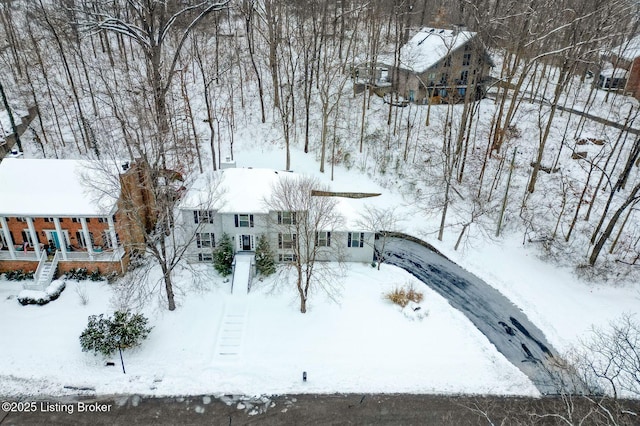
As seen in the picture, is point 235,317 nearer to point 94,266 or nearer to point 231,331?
point 231,331

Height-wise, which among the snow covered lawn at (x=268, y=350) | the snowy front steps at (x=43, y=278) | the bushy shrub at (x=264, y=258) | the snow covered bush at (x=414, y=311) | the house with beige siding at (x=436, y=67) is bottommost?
the snow covered lawn at (x=268, y=350)

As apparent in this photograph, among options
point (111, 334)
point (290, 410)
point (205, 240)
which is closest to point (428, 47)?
point (205, 240)

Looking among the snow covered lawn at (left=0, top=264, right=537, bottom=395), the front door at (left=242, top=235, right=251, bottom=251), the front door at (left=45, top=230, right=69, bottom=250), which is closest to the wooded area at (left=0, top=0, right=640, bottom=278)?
the front door at (left=45, top=230, right=69, bottom=250)

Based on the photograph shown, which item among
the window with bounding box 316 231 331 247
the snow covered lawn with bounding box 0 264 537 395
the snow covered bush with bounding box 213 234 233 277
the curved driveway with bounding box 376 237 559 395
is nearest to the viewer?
the snow covered lawn with bounding box 0 264 537 395

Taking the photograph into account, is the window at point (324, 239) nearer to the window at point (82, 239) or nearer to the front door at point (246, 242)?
the front door at point (246, 242)

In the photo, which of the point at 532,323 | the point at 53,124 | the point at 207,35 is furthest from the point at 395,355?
the point at 207,35

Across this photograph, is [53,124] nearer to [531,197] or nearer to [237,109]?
[237,109]

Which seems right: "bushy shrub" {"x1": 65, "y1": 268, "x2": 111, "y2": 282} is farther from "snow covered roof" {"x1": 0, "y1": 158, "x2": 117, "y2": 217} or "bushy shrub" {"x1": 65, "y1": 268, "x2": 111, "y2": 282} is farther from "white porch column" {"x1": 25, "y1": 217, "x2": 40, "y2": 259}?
"snow covered roof" {"x1": 0, "y1": 158, "x2": 117, "y2": 217}

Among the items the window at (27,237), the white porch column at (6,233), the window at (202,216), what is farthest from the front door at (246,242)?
the white porch column at (6,233)
